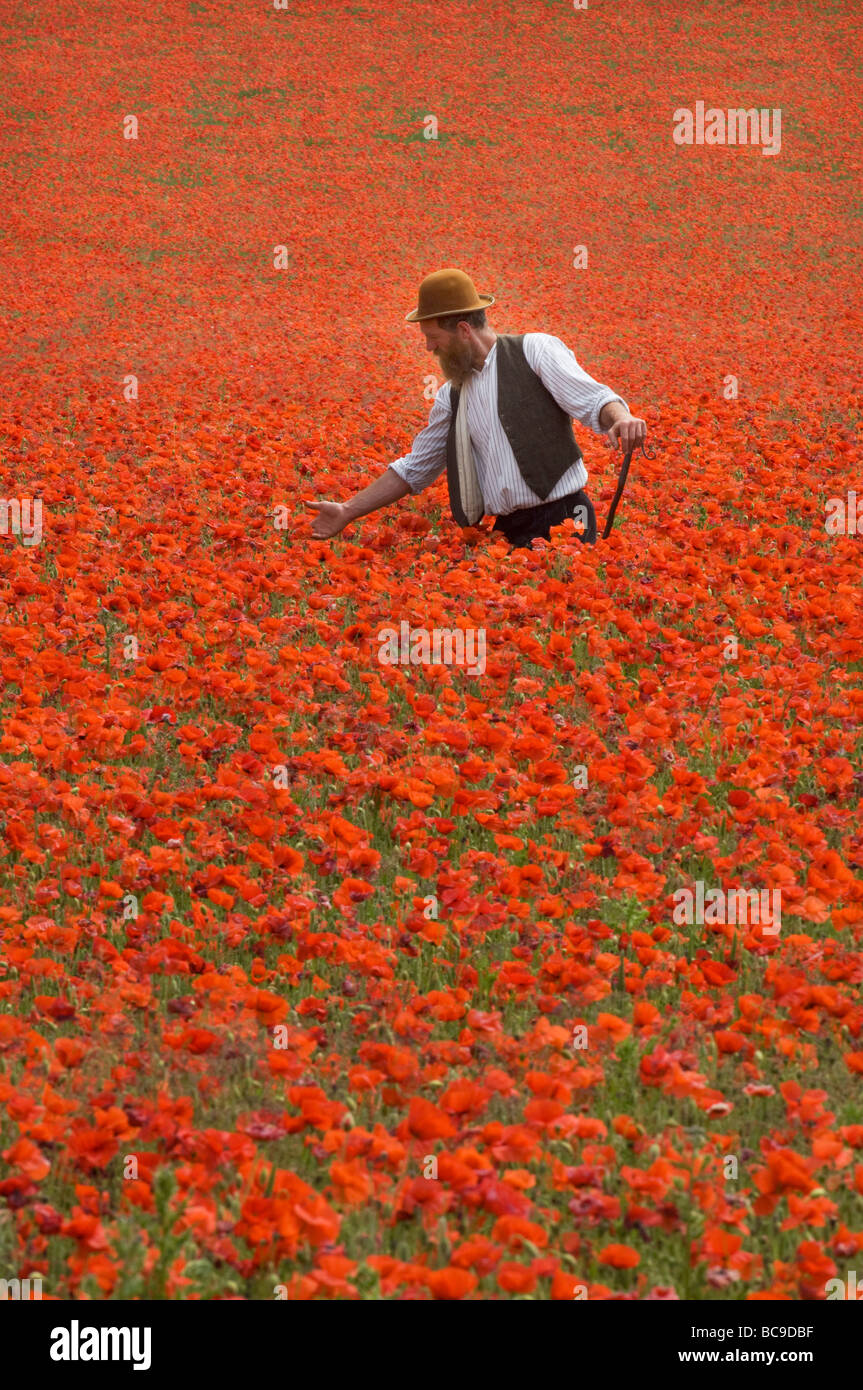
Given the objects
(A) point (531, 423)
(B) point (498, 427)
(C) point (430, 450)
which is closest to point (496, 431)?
(B) point (498, 427)

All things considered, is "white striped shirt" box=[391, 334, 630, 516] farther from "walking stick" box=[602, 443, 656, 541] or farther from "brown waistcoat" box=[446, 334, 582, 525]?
"walking stick" box=[602, 443, 656, 541]

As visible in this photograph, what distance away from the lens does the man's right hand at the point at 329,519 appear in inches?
275

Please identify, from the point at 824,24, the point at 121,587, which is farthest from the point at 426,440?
the point at 824,24

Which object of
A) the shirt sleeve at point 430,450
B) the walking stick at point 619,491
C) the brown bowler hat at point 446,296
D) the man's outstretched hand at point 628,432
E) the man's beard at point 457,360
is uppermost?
the brown bowler hat at point 446,296

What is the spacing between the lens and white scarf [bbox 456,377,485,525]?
7.04m

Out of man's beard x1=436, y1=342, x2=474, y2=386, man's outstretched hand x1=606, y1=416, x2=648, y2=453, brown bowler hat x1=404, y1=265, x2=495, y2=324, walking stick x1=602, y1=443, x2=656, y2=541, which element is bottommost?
walking stick x1=602, y1=443, x2=656, y2=541

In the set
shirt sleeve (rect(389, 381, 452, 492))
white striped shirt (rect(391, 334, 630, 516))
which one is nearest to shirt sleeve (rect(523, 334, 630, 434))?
white striped shirt (rect(391, 334, 630, 516))

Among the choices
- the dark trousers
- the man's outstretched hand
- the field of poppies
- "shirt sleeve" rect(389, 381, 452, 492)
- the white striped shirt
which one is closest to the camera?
the field of poppies

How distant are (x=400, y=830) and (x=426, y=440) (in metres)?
3.81

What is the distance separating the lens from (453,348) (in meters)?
7.04

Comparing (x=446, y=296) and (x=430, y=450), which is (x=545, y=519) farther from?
(x=446, y=296)

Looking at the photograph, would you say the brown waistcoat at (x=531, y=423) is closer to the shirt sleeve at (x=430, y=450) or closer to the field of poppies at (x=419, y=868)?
the shirt sleeve at (x=430, y=450)

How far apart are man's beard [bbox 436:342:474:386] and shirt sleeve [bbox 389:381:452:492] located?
0.10 meters

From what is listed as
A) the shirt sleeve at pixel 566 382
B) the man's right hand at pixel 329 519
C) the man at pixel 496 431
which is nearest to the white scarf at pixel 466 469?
the man at pixel 496 431
